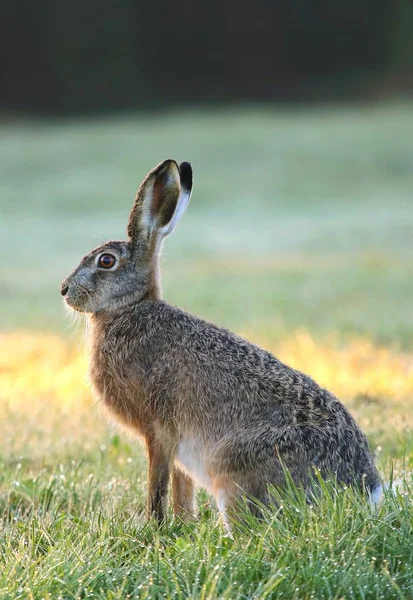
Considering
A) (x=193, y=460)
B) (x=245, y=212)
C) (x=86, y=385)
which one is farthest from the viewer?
(x=245, y=212)

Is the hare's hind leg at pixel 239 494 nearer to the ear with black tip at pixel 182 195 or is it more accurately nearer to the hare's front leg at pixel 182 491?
the hare's front leg at pixel 182 491

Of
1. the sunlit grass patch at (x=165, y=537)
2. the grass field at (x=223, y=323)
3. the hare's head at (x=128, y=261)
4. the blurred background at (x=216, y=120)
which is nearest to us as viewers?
the sunlit grass patch at (x=165, y=537)

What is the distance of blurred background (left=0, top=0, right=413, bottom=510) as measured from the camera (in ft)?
43.9

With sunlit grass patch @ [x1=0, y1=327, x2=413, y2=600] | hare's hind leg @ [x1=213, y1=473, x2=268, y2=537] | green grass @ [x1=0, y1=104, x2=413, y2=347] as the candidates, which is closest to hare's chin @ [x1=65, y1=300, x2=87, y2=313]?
sunlit grass patch @ [x1=0, y1=327, x2=413, y2=600]

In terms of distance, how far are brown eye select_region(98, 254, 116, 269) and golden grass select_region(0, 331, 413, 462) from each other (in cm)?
172

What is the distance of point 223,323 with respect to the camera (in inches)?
463

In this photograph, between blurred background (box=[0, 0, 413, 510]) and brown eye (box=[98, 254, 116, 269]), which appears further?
blurred background (box=[0, 0, 413, 510])

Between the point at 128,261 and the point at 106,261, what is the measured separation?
116mm

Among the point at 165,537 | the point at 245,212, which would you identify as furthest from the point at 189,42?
the point at 165,537

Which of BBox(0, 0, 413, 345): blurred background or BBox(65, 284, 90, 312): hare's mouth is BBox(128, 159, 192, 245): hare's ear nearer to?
BBox(65, 284, 90, 312): hare's mouth

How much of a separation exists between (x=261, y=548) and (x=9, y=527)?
165cm

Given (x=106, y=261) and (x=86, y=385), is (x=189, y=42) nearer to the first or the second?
(x=86, y=385)

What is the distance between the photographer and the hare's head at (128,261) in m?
5.29

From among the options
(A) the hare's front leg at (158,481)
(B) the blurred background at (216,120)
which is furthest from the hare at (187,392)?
(B) the blurred background at (216,120)
